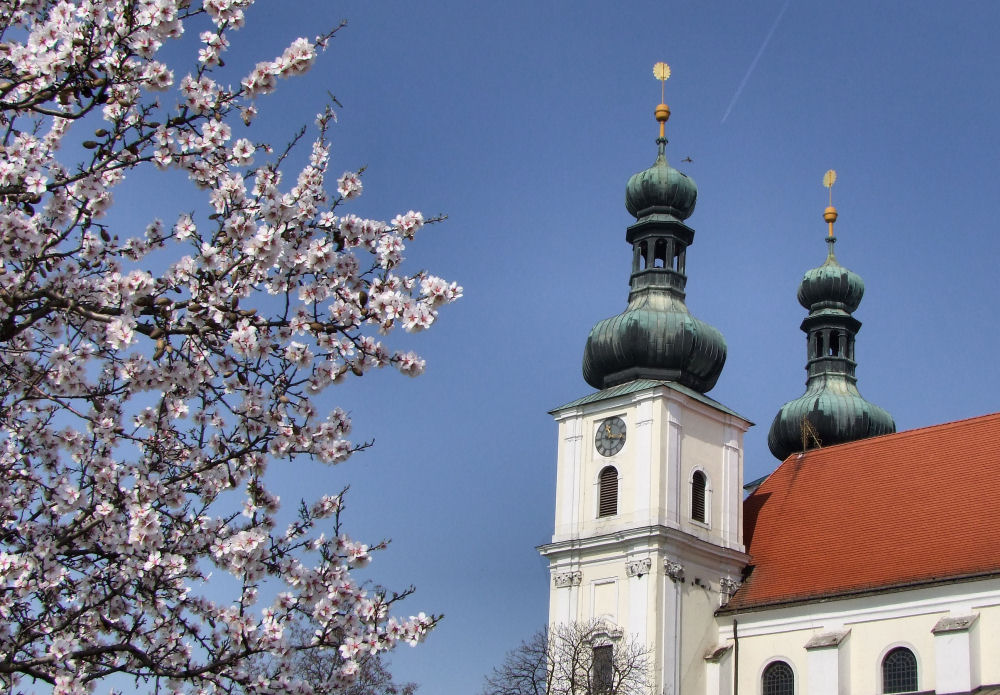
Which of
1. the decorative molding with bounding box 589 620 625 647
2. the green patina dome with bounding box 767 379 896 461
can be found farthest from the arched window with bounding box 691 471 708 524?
the green patina dome with bounding box 767 379 896 461

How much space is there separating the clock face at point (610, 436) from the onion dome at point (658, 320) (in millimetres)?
1227

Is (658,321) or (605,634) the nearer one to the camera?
(605,634)

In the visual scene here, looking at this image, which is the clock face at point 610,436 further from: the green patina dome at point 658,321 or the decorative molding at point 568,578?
the decorative molding at point 568,578

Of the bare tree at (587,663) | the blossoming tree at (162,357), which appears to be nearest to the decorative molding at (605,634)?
the bare tree at (587,663)

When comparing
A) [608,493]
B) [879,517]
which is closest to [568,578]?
[608,493]

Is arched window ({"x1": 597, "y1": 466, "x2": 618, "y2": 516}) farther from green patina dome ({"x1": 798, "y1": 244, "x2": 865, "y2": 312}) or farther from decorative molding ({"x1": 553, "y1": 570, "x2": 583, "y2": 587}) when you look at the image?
green patina dome ({"x1": 798, "y1": 244, "x2": 865, "y2": 312})

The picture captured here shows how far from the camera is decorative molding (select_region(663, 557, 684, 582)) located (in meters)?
29.8

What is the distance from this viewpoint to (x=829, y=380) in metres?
40.8

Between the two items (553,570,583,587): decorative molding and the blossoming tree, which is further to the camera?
(553,570,583,587): decorative molding

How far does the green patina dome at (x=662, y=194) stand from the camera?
35.1 meters

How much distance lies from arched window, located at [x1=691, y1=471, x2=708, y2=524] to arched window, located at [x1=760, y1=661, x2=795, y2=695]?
3701 mm

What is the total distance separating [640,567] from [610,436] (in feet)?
11.2

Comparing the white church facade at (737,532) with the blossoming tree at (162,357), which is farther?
the white church facade at (737,532)

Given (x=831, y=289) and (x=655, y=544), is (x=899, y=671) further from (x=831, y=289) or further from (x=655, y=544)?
(x=831, y=289)
